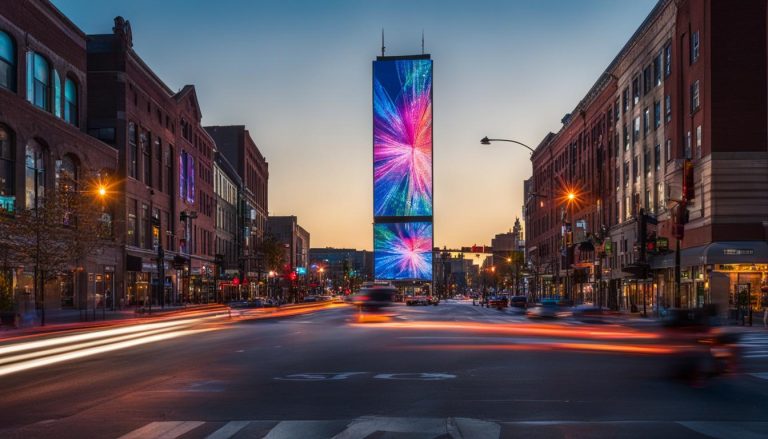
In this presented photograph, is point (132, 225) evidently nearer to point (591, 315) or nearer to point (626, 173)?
point (626, 173)

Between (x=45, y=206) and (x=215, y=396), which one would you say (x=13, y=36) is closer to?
(x=45, y=206)

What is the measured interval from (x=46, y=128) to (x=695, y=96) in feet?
131

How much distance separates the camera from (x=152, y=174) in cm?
7438

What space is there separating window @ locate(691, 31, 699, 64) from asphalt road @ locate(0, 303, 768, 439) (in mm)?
29877

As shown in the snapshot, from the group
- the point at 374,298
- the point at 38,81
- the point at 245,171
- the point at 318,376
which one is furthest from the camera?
the point at 245,171

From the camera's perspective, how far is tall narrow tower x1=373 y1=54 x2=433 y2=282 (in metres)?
102

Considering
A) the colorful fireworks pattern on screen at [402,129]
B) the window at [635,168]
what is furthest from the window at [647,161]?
the colorful fireworks pattern on screen at [402,129]

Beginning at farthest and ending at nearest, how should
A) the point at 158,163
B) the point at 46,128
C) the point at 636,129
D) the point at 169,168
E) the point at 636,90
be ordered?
the point at 169,168, the point at 158,163, the point at 636,90, the point at 636,129, the point at 46,128

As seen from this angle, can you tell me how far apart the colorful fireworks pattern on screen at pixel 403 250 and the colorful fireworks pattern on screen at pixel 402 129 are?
4086mm

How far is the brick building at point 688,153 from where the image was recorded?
148ft

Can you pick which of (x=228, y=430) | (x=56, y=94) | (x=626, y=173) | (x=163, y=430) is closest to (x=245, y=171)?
(x=56, y=94)

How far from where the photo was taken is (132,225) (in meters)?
69.0

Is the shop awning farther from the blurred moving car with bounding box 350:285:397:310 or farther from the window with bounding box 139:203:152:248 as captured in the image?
the window with bounding box 139:203:152:248

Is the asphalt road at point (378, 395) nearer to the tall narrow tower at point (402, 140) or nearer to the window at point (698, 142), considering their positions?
the window at point (698, 142)
